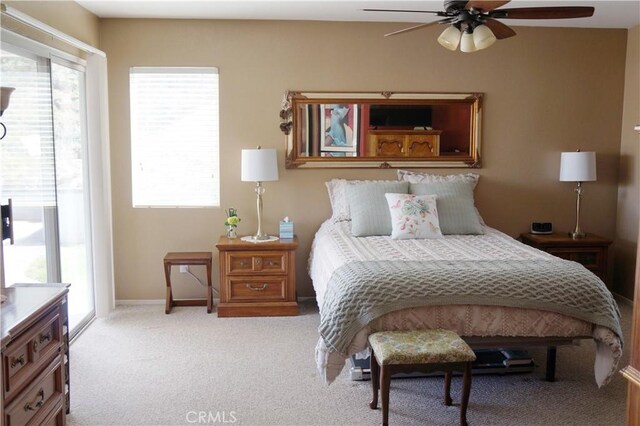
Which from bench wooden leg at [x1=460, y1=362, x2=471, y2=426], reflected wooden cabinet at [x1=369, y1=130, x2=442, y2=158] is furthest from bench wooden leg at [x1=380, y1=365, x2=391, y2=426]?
reflected wooden cabinet at [x1=369, y1=130, x2=442, y2=158]

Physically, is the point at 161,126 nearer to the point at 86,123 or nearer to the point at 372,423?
the point at 86,123

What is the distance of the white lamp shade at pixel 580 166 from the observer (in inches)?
191

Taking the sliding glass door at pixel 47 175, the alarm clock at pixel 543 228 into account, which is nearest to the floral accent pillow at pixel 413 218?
the alarm clock at pixel 543 228

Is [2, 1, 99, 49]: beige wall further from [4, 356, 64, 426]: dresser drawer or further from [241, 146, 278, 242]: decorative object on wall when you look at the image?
[4, 356, 64, 426]: dresser drawer

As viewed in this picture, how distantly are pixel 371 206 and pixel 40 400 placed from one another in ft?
9.04

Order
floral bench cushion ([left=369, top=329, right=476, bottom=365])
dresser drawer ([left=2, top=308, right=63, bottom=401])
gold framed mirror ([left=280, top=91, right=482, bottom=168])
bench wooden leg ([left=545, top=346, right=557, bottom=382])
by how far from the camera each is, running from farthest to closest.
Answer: gold framed mirror ([left=280, top=91, right=482, bottom=168]), bench wooden leg ([left=545, top=346, right=557, bottom=382]), floral bench cushion ([left=369, top=329, right=476, bottom=365]), dresser drawer ([left=2, top=308, right=63, bottom=401])

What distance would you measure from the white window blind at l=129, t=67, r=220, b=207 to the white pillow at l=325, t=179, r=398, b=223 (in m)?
0.98

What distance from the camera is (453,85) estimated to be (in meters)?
4.95

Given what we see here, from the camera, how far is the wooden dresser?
206cm

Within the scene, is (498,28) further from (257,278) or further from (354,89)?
(257,278)

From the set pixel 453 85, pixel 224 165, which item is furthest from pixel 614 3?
pixel 224 165

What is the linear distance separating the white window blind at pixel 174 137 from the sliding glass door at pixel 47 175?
0.52m

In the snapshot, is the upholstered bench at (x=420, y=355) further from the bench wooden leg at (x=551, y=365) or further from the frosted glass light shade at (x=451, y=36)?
the frosted glass light shade at (x=451, y=36)

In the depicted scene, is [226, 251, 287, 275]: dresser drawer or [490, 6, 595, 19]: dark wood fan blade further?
[226, 251, 287, 275]: dresser drawer
